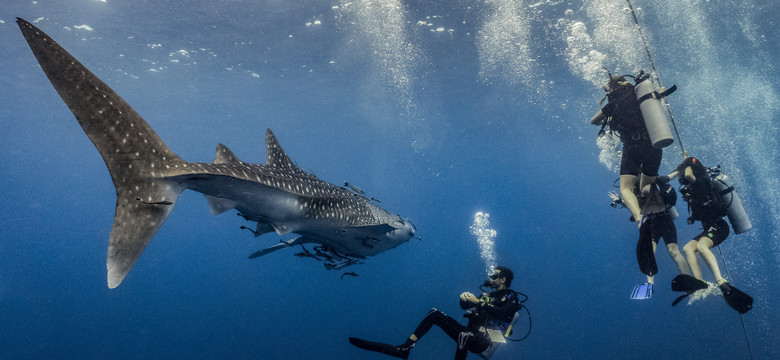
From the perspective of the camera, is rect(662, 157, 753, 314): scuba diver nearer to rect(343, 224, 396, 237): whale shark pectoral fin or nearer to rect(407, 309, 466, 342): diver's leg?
rect(407, 309, 466, 342): diver's leg

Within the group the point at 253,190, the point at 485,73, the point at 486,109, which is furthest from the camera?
the point at 486,109

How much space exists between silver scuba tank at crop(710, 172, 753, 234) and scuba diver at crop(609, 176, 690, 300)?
840mm

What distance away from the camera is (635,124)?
6480mm

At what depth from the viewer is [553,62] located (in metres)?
24.0

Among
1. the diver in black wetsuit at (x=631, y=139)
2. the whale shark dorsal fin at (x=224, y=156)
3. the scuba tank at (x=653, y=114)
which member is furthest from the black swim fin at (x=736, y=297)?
the whale shark dorsal fin at (x=224, y=156)

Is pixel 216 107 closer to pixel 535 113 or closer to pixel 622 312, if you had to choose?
pixel 535 113

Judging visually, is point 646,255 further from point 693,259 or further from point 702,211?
point 702,211

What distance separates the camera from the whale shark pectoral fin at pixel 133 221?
2898 mm

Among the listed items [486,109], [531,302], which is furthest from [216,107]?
[531,302]

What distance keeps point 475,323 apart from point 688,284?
358cm

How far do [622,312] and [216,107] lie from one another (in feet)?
157

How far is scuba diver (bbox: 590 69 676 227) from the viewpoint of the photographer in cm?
595

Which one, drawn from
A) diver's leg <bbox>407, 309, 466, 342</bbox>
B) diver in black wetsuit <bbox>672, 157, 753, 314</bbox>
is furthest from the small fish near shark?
diver in black wetsuit <bbox>672, 157, 753, 314</bbox>

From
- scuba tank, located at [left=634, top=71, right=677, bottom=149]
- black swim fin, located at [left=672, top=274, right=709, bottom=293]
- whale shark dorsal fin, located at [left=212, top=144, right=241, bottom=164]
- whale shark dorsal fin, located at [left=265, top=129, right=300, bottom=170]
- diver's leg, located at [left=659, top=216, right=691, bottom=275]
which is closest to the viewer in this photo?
whale shark dorsal fin, located at [left=212, top=144, right=241, bottom=164]
